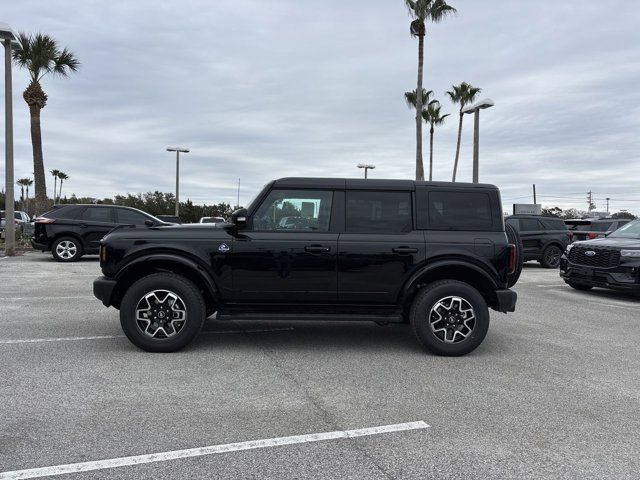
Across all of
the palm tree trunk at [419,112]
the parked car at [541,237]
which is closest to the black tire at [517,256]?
the parked car at [541,237]

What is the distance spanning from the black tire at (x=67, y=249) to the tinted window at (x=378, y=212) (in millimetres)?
11598

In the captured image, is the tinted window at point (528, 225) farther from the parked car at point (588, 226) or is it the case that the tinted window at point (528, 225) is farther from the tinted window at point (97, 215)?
the tinted window at point (97, 215)

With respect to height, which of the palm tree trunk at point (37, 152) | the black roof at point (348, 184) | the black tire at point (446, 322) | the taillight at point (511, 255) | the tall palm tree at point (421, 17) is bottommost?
the black tire at point (446, 322)

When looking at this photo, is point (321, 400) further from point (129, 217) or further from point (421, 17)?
point (421, 17)

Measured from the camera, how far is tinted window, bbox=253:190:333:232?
5.40 m

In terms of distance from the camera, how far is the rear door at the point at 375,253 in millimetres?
5305

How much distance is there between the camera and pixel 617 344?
19.8 ft

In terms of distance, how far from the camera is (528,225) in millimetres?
16016

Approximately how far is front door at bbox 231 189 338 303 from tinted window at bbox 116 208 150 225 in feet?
33.4

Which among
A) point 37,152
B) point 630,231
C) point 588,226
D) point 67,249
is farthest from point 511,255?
point 37,152

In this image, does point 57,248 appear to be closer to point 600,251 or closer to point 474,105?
point 600,251

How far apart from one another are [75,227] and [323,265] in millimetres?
11473

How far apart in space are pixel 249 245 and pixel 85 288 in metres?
5.84

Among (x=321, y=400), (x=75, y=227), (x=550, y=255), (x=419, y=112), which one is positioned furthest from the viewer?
(x=419, y=112)
